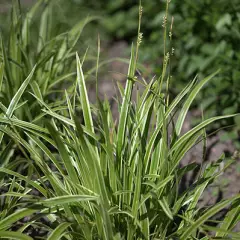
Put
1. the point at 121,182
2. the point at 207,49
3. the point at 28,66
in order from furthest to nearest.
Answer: the point at 207,49 → the point at 28,66 → the point at 121,182

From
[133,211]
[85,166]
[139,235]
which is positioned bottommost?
[139,235]

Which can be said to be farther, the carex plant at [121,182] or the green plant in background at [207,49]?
the green plant in background at [207,49]

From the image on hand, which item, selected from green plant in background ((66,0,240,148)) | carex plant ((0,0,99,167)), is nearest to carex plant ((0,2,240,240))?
carex plant ((0,0,99,167))

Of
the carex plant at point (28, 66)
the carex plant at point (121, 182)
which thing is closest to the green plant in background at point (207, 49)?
the carex plant at point (28, 66)

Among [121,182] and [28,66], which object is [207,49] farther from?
[121,182]

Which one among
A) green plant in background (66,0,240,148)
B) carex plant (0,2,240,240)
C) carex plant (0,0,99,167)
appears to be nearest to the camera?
carex plant (0,2,240,240)

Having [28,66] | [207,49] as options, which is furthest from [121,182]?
[207,49]

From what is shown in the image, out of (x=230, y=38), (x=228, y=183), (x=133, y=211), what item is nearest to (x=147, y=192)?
(x=133, y=211)

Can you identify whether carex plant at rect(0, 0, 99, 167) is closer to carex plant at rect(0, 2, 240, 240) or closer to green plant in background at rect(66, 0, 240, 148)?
carex plant at rect(0, 2, 240, 240)

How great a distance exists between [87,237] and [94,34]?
9.44 feet

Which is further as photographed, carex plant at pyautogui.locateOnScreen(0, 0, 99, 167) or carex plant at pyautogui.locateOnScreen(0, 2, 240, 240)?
carex plant at pyautogui.locateOnScreen(0, 0, 99, 167)

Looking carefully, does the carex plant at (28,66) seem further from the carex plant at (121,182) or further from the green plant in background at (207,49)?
the green plant in background at (207,49)

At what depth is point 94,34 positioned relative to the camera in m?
4.82

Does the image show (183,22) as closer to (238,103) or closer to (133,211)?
(238,103)
